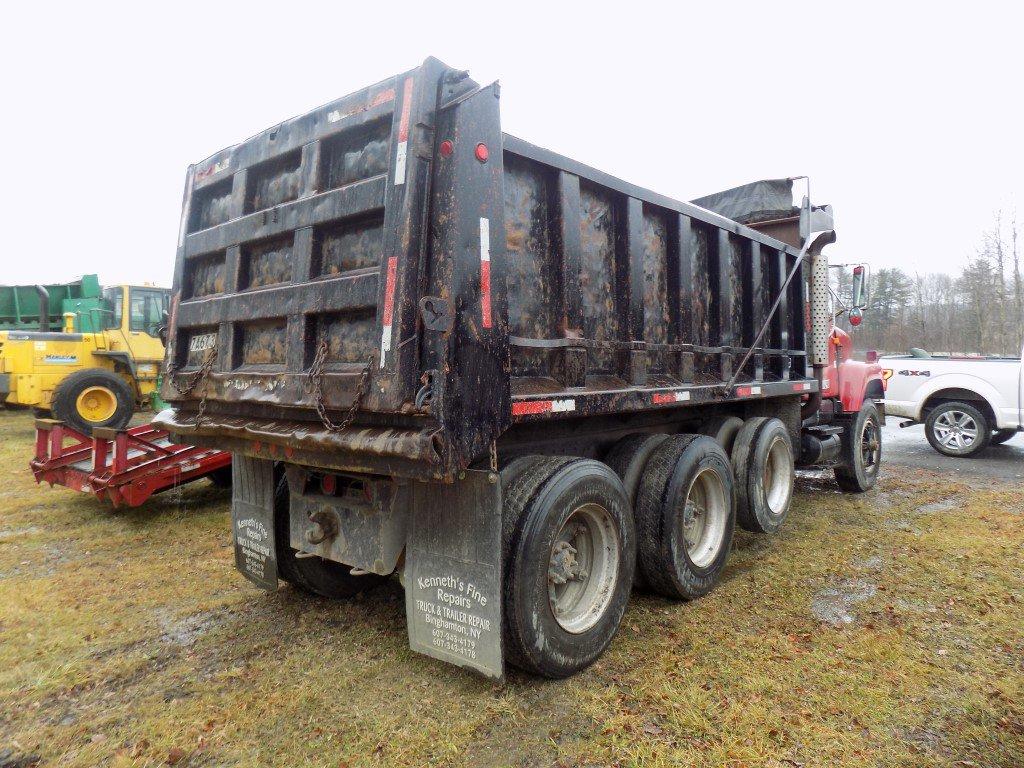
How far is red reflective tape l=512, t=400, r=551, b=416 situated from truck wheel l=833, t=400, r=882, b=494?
18.4 feet

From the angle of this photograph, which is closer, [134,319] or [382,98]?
[382,98]

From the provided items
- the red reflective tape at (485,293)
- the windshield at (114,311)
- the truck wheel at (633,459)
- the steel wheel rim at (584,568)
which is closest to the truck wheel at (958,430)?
the truck wheel at (633,459)

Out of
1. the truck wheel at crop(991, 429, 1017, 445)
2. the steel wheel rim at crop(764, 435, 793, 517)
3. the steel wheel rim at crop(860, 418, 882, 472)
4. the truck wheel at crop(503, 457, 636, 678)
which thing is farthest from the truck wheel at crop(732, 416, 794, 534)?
the truck wheel at crop(991, 429, 1017, 445)

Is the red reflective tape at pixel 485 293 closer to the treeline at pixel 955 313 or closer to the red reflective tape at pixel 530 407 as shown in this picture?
the red reflective tape at pixel 530 407

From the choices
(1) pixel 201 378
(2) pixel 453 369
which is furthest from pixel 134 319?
(2) pixel 453 369

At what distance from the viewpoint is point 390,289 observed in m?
2.75

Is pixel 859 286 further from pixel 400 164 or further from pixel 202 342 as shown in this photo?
pixel 202 342

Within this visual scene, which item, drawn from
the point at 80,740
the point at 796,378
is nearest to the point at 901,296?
the point at 796,378

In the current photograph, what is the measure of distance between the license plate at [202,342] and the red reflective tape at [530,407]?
2.01m

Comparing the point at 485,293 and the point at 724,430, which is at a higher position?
→ the point at 485,293

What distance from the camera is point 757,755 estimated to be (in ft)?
8.50

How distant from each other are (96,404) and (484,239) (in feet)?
35.5

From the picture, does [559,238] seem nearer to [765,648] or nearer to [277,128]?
[277,128]

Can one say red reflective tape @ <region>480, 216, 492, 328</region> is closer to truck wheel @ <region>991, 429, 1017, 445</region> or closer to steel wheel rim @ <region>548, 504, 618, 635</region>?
steel wheel rim @ <region>548, 504, 618, 635</region>
